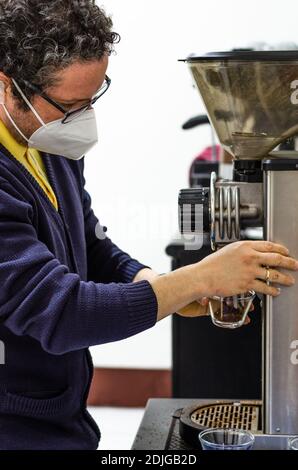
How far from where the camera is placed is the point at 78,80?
124 centimetres

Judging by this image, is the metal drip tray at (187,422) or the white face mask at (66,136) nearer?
the metal drip tray at (187,422)

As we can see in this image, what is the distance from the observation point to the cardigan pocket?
128 centimetres

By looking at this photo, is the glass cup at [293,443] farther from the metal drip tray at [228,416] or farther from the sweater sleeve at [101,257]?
the sweater sleeve at [101,257]

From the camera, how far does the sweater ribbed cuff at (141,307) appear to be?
1.17 metres

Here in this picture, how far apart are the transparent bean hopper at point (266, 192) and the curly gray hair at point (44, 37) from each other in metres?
0.16

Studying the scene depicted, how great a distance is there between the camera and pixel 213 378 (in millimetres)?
2338

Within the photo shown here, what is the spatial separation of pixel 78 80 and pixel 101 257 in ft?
1.43

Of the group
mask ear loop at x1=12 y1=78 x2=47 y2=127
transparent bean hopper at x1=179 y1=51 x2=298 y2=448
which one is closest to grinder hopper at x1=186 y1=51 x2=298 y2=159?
transparent bean hopper at x1=179 y1=51 x2=298 y2=448

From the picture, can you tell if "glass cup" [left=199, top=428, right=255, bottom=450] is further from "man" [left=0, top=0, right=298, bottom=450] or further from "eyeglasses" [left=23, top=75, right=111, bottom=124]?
"eyeglasses" [left=23, top=75, right=111, bottom=124]

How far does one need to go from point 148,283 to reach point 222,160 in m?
1.60

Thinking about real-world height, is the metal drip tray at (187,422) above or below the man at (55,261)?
below

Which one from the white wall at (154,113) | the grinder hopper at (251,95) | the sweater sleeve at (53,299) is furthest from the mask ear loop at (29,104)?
the white wall at (154,113)

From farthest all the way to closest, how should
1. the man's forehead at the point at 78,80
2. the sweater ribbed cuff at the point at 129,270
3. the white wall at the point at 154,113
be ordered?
the white wall at the point at 154,113
the sweater ribbed cuff at the point at 129,270
the man's forehead at the point at 78,80

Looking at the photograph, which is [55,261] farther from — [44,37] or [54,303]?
[44,37]
